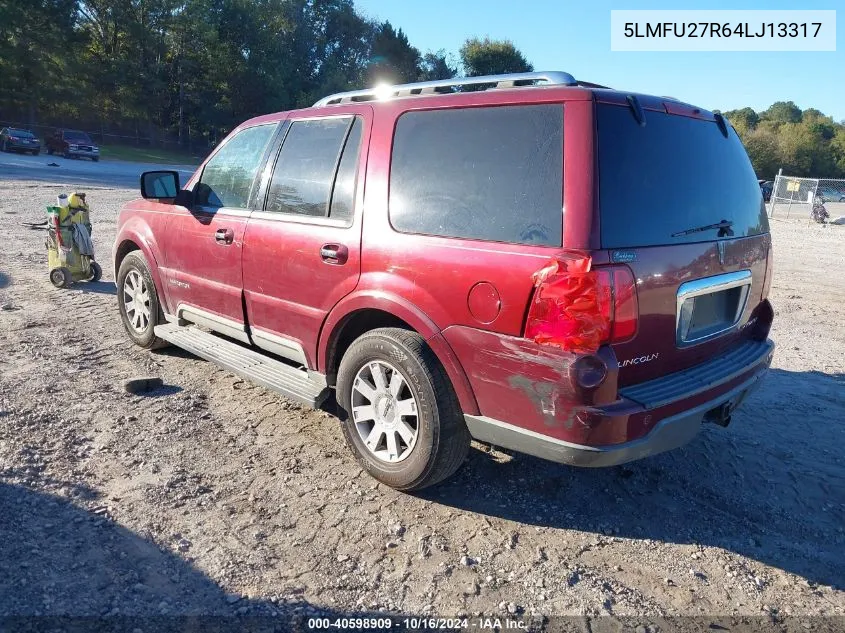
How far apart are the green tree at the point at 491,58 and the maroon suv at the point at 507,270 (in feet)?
218

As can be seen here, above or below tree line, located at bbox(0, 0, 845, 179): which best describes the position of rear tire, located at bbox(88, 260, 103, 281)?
below

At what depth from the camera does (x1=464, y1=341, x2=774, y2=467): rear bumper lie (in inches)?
109

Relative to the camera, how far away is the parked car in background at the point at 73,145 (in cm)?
3334

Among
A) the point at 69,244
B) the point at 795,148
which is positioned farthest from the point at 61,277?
the point at 795,148

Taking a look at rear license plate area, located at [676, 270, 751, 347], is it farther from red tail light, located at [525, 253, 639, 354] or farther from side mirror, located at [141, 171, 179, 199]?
side mirror, located at [141, 171, 179, 199]

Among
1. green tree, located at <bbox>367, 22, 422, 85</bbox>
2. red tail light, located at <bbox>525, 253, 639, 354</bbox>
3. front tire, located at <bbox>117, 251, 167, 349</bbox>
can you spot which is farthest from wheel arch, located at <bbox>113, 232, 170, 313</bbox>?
green tree, located at <bbox>367, 22, 422, 85</bbox>

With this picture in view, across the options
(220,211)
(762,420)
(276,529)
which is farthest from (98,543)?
(762,420)

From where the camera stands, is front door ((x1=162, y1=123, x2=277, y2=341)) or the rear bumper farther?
front door ((x1=162, y1=123, x2=277, y2=341))

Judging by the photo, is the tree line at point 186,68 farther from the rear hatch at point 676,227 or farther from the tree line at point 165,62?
the rear hatch at point 676,227

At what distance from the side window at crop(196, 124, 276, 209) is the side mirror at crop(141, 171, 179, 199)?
0.25 metres

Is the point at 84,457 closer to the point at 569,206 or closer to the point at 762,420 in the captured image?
the point at 569,206

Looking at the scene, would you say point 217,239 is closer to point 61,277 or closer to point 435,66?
point 61,277

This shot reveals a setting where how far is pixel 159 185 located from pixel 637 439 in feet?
13.3

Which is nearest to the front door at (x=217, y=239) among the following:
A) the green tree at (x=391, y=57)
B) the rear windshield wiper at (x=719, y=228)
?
the rear windshield wiper at (x=719, y=228)
